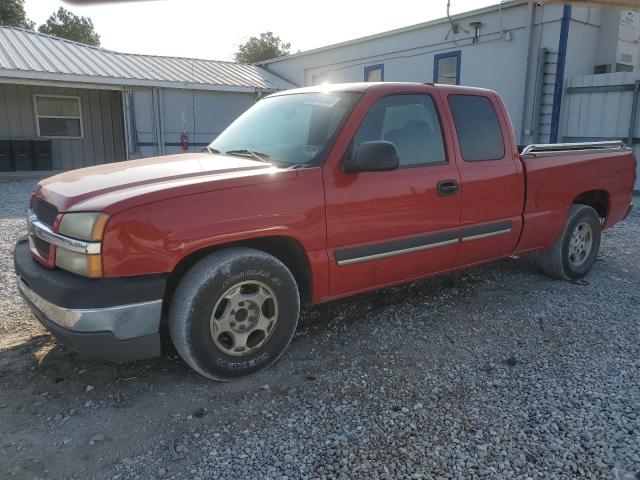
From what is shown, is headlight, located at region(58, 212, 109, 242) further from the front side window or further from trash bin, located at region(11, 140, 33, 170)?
trash bin, located at region(11, 140, 33, 170)

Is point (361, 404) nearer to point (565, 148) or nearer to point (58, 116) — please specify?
point (565, 148)

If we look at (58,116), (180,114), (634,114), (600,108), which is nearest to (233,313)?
(634,114)

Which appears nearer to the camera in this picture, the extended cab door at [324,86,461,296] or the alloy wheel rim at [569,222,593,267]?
the extended cab door at [324,86,461,296]

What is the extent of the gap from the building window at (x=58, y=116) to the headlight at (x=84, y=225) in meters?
14.9

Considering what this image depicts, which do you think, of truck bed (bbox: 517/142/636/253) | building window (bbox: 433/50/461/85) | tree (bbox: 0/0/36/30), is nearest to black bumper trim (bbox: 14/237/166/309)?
truck bed (bbox: 517/142/636/253)

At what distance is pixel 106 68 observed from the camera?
15055 millimetres

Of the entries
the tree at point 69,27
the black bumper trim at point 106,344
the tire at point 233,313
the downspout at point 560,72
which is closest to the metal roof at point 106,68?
the downspout at point 560,72

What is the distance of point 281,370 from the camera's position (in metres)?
3.37

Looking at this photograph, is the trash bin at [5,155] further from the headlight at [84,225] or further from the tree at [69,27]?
the tree at [69,27]

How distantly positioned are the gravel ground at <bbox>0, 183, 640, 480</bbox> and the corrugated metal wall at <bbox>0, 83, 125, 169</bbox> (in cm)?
1306

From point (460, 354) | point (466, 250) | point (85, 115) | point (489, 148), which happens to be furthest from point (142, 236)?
point (85, 115)

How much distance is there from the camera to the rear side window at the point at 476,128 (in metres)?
4.20

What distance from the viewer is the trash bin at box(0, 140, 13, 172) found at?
1462cm

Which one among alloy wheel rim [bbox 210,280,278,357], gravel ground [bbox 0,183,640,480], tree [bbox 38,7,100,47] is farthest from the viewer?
tree [bbox 38,7,100,47]
